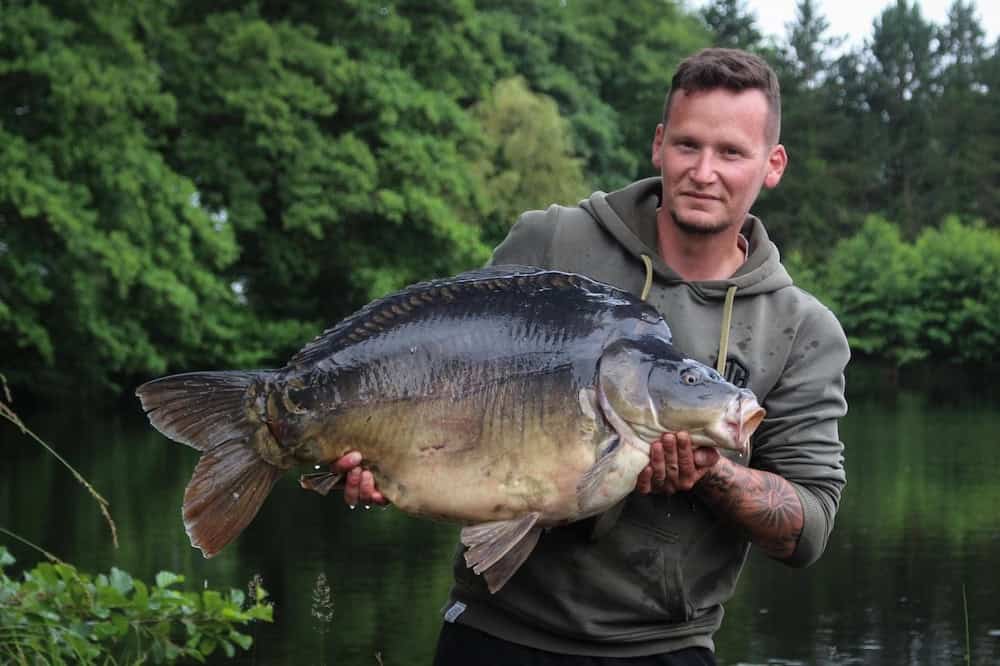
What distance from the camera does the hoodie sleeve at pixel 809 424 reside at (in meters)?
4.07

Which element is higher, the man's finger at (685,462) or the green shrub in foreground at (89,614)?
the man's finger at (685,462)

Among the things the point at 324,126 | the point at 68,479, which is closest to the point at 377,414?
the point at 68,479

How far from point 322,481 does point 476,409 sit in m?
0.40

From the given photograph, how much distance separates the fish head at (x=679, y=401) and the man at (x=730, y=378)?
0.32 m

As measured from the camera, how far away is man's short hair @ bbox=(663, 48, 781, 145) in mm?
3916

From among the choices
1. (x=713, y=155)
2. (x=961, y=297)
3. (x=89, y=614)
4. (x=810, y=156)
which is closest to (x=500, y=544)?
(x=713, y=155)

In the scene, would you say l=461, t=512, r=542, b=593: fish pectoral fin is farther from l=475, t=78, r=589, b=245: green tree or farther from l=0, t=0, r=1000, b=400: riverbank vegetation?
l=475, t=78, r=589, b=245: green tree

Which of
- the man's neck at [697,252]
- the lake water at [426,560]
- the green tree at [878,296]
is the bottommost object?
the green tree at [878,296]

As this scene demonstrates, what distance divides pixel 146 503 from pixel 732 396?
713 inches

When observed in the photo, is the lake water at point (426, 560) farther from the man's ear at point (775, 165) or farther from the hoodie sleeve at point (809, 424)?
the man's ear at point (775, 165)

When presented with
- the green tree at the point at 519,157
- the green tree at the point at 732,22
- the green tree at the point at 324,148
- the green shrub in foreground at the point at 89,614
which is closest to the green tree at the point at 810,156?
the green tree at the point at 732,22

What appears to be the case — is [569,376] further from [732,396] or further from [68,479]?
[68,479]

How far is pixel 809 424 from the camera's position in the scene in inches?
161

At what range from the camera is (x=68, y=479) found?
950 inches
